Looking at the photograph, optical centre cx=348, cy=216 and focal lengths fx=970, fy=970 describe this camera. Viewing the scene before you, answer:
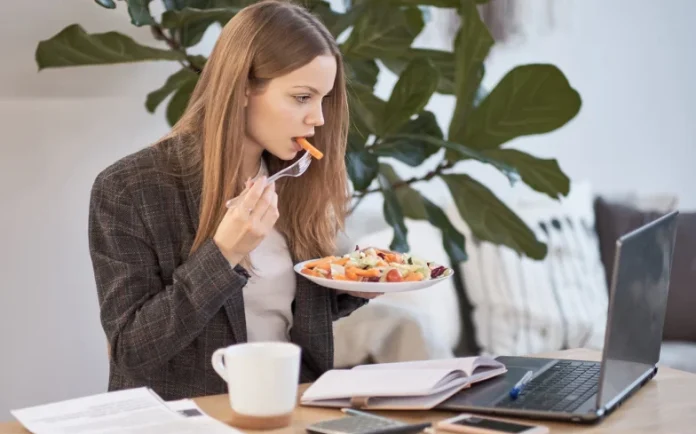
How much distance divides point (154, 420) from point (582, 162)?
9.79ft

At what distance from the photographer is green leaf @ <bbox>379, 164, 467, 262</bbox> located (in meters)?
2.31

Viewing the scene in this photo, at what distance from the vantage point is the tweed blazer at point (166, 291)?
1404 mm

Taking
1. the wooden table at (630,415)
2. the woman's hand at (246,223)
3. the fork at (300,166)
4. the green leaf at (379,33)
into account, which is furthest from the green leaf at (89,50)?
the wooden table at (630,415)

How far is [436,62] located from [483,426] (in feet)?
4.41

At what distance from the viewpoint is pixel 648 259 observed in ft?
4.09

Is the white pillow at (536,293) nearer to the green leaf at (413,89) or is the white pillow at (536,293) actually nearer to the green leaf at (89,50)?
the green leaf at (413,89)

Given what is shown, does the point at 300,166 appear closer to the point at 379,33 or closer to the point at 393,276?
the point at 393,276

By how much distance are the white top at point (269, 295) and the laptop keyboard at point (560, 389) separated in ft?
1.54

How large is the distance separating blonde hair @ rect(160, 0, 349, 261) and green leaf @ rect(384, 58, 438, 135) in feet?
1.39

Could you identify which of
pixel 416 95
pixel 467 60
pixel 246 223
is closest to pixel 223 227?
pixel 246 223

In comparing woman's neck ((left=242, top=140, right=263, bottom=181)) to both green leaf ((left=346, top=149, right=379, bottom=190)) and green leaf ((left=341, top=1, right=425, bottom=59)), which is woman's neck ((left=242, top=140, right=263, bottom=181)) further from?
green leaf ((left=341, top=1, right=425, bottom=59))

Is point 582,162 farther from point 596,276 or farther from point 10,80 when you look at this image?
point 10,80

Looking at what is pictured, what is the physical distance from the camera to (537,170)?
2154 millimetres

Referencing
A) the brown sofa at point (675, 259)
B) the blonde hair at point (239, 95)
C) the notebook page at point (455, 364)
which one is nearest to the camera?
the notebook page at point (455, 364)
